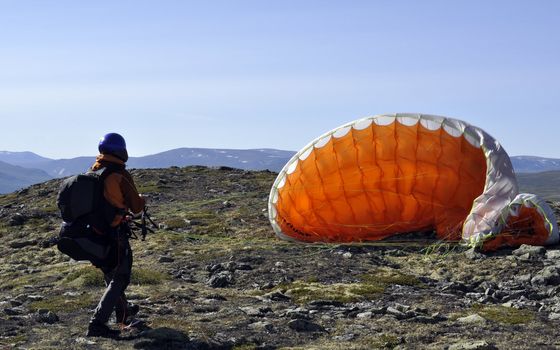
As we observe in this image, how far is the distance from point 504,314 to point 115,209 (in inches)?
282

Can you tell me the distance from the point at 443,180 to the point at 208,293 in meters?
10.00

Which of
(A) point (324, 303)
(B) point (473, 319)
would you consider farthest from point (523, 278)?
(A) point (324, 303)

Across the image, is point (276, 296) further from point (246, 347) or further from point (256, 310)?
point (246, 347)

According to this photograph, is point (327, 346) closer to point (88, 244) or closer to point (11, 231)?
point (88, 244)

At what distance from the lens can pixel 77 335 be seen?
11.8 meters

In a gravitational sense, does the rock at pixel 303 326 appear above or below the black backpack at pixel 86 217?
below

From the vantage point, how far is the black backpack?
439 inches

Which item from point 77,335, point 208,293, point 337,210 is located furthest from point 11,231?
point 77,335

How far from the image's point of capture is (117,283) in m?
11.4

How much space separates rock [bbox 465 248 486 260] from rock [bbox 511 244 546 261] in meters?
0.86

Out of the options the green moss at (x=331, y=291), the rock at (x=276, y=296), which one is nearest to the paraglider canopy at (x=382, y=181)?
the green moss at (x=331, y=291)

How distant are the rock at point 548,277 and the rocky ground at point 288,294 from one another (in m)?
0.03

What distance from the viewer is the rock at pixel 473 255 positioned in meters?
18.6

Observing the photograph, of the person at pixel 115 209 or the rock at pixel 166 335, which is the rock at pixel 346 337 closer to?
the rock at pixel 166 335
